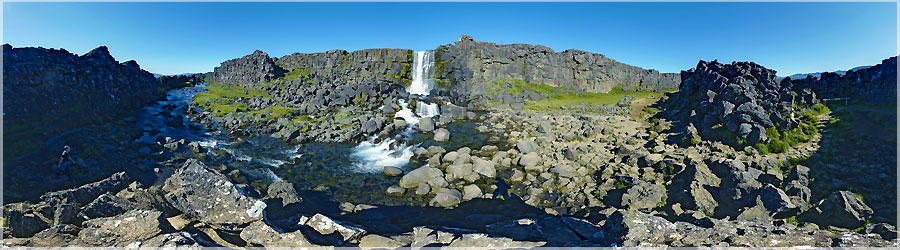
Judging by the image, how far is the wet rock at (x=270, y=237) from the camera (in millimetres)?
7000

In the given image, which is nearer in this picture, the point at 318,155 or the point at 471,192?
the point at 471,192

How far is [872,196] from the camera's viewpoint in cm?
1043

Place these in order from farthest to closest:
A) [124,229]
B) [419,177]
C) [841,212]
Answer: [419,177] < [841,212] < [124,229]

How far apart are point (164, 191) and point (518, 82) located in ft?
207

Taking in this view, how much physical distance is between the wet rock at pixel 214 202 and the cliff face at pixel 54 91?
53.2ft

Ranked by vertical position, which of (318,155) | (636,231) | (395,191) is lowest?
(395,191)

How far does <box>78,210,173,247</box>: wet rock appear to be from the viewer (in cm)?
663

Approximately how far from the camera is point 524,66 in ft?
227

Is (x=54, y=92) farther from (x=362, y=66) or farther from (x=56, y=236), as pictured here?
(x=362, y=66)

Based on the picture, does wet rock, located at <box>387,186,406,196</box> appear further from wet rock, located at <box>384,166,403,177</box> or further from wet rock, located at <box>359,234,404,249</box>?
wet rock, located at <box>359,234,404,249</box>

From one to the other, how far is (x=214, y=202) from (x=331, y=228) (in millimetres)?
3086

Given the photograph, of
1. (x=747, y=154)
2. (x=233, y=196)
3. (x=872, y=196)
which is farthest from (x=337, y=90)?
(x=872, y=196)

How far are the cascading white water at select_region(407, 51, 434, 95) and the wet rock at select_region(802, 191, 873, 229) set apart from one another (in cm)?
5374

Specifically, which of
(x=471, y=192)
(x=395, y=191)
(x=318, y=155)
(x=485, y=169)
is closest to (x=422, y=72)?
(x=318, y=155)
